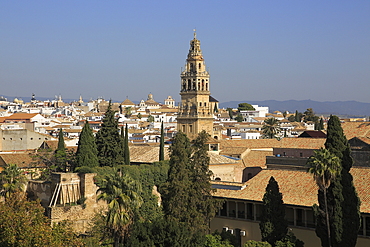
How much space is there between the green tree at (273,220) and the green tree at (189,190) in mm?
2927

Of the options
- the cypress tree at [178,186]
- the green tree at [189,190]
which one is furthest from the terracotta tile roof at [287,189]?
the cypress tree at [178,186]

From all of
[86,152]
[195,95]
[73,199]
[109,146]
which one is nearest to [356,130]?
[109,146]

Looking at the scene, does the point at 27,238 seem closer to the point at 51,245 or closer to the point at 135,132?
the point at 51,245

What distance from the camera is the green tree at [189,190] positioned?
30.8m

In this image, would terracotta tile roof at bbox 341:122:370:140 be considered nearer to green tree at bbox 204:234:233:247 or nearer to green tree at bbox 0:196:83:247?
green tree at bbox 204:234:233:247

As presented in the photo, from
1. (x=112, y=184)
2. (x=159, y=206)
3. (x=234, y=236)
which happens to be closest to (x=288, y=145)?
(x=159, y=206)

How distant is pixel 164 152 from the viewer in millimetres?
51875

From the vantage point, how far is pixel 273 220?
99.8 feet

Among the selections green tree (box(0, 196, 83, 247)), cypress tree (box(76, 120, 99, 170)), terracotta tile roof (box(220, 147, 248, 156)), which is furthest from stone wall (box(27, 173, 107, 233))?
terracotta tile roof (box(220, 147, 248, 156))

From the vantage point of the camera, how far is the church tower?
68.3 m

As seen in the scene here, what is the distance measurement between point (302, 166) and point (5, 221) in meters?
21.0

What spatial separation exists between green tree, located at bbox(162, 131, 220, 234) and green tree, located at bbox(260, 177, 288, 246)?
2927 mm

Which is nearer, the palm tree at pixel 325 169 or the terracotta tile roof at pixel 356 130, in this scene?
the palm tree at pixel 325 169

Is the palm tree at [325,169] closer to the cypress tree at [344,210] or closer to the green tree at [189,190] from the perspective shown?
the cypress tree at [344,210]
